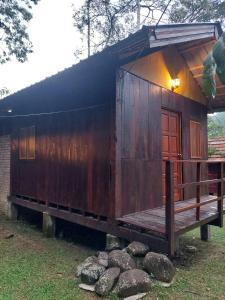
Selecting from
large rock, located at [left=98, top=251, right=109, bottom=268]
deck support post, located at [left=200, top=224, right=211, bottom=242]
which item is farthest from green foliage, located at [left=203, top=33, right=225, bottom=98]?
deck support post, located at [left=200, top=224, right=211, bottom=242]

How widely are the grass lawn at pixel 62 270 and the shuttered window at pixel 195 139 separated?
2003 mm

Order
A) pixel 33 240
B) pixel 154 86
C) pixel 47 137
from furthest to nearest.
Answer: pixel 47 137
pixel 33 240
pixel 154 86

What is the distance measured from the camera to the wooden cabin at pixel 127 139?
4523 millimetres

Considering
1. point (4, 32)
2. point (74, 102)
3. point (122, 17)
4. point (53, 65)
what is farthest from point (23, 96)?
point (53, 65)

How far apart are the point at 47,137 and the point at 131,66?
272 cm

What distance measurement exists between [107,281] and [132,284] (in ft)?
1.12

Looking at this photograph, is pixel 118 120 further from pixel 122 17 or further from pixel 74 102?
pixel 122 17

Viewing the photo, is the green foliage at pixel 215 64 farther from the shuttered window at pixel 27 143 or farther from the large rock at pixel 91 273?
the shuttered window at pixel 27 143

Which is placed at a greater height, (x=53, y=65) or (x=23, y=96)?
(x=53, y=65)

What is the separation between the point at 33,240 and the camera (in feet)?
20.2

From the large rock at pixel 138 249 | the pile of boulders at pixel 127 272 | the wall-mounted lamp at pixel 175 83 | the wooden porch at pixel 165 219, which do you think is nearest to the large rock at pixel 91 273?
the pile of boulders at pixel 127 272

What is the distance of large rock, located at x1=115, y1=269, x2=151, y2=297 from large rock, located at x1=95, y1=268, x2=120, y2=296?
93 millimetres

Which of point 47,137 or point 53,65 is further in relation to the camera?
point 53,65

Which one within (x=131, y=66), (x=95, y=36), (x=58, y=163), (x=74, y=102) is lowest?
(x=58, y=163)
